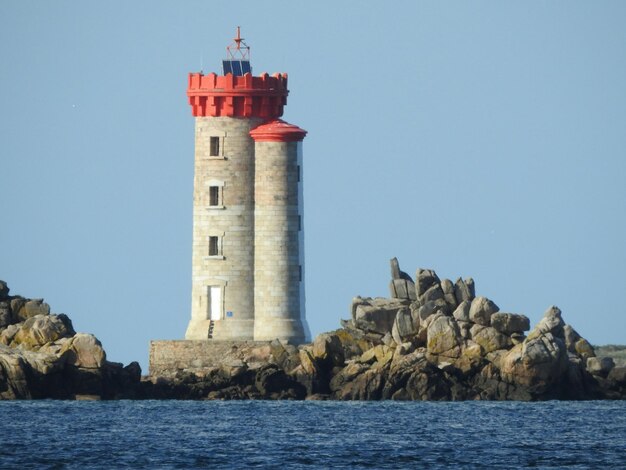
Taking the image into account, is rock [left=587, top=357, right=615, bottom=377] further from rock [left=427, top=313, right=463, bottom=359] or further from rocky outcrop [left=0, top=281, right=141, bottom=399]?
rocky outcrop [left=0, top=281, right=141, bottom=399]

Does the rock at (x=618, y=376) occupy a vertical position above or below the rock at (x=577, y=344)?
below

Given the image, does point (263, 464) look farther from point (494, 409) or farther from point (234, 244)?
point (234, 244)

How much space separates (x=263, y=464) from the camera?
6056 centimetres

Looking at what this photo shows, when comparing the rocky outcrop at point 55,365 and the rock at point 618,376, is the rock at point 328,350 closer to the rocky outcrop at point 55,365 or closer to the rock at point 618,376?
the rocky outcrop at point 55,365

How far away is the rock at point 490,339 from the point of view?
76.6 meters

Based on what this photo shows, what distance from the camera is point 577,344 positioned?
260 feet

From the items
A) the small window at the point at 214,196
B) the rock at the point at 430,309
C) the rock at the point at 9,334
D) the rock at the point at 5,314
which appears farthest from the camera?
the small window at the point at 214,196

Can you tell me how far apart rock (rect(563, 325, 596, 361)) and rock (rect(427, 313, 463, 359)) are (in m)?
4.61

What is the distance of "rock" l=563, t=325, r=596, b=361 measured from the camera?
259 ft

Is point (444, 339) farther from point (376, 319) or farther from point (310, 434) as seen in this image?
point (310, 434)

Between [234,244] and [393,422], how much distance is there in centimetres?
1357

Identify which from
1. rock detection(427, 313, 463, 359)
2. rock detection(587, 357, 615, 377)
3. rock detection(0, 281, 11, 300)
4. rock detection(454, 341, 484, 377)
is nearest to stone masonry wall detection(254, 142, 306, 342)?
rock detection(427, 313, 463, 359)

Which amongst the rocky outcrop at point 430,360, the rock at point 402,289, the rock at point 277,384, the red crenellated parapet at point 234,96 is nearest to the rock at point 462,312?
the rocky outcrop at point 430,360

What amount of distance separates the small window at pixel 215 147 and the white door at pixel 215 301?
4.90 metres
